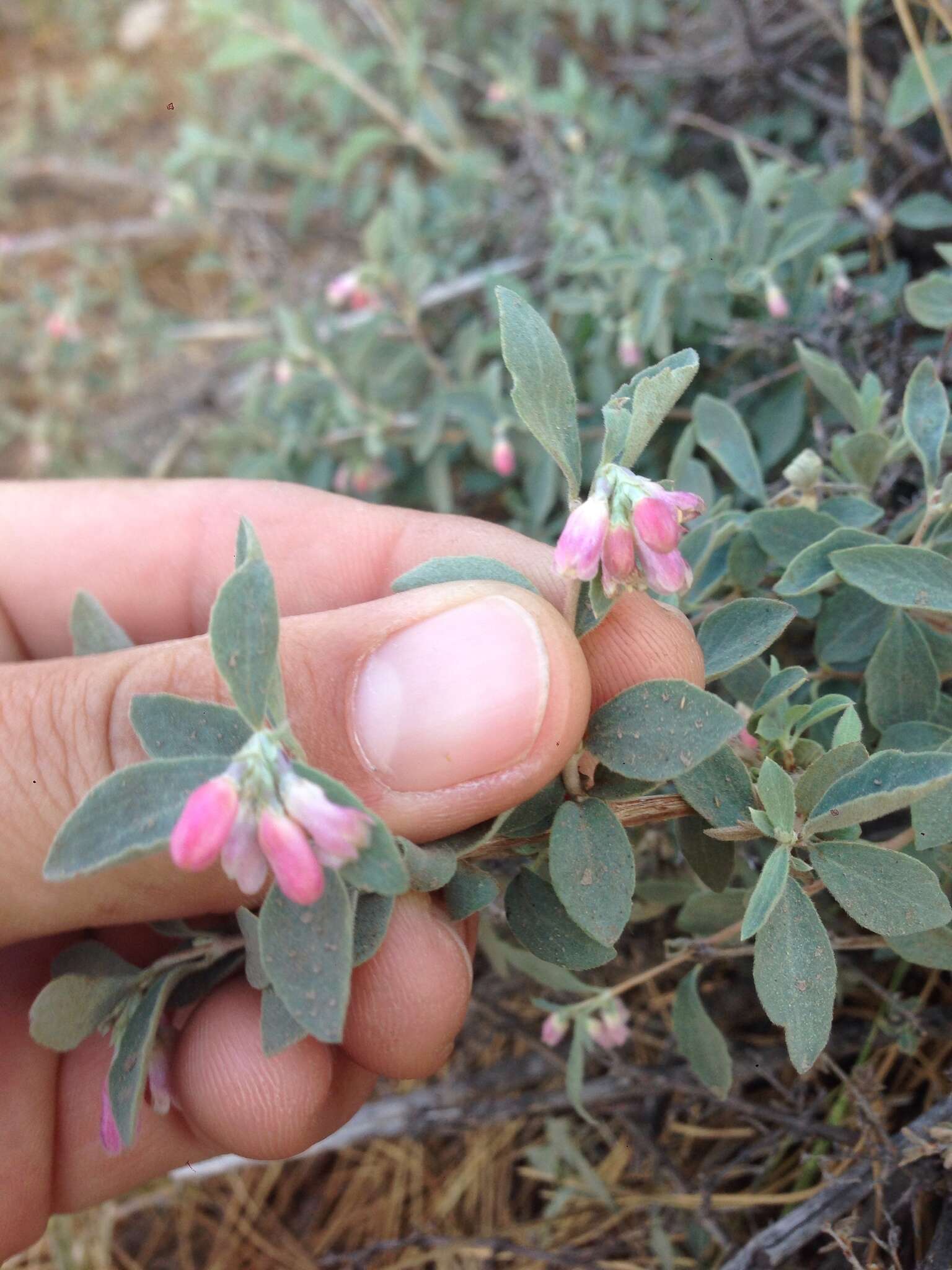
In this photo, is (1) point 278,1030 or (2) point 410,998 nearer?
(1) point 278,1030

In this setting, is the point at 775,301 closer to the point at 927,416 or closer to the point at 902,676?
the point at 927,416

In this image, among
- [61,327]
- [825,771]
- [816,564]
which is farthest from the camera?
[61,327]

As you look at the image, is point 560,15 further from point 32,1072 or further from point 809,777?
point 32,1072

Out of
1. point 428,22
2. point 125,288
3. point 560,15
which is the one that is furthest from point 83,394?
point 560,15

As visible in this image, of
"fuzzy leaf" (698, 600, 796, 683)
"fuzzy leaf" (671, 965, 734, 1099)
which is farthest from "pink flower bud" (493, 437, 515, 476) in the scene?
"fuzzy leaf" (671, 965, 734, 1099)

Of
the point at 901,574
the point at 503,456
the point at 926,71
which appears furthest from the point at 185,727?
the point at 926,71

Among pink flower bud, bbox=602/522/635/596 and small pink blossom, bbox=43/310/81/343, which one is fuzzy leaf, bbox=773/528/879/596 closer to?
pink flower bud, bbox=602/522/635/596

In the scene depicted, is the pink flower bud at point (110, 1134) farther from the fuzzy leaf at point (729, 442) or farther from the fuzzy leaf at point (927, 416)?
the fuzzy leaf at point (927, 416)
